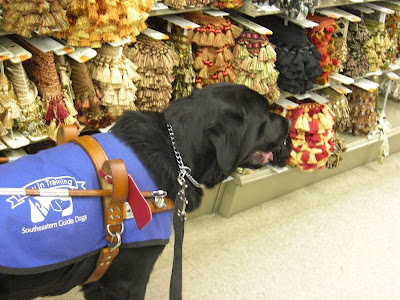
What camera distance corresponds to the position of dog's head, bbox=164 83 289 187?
158 centimetres

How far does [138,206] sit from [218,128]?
15.2 inches

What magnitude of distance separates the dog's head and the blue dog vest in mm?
195

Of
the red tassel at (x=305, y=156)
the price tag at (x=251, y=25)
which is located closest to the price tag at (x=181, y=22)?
the price tag at (x=251, y=25)

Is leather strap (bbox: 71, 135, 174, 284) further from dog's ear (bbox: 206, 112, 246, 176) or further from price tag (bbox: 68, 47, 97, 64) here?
price tag (bbox: 68, 47, 97, 64)

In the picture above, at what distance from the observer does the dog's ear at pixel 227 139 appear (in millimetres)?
1562

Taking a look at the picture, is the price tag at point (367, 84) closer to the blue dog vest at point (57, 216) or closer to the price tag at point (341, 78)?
the price tag at point (341, 78)

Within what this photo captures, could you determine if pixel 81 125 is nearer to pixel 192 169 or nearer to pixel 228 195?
pixel 192 169

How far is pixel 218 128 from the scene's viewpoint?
1.58 m

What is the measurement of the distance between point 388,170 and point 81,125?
2393 millimetres

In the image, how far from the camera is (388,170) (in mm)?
3562

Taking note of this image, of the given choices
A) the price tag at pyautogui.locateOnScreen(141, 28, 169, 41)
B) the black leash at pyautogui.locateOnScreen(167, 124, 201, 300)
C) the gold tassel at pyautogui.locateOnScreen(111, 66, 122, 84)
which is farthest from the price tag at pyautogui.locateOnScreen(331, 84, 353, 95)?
the black leash at pyautogui.locateOnScreen(167, 124, 201, 300)

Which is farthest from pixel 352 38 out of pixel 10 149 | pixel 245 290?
pixel 10 149

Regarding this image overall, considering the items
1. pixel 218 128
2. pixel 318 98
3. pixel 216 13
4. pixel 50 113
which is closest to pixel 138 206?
pixel 218 128

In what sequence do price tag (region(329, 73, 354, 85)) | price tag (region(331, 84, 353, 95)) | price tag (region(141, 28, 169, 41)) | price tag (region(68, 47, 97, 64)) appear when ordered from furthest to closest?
price tag (region(331, 84, 353, 95)), price tag (region(329, 73, 354, 85)), price tag (region(141, 28, 169, 41)), price tag (region(68, 47, 97, 64))
